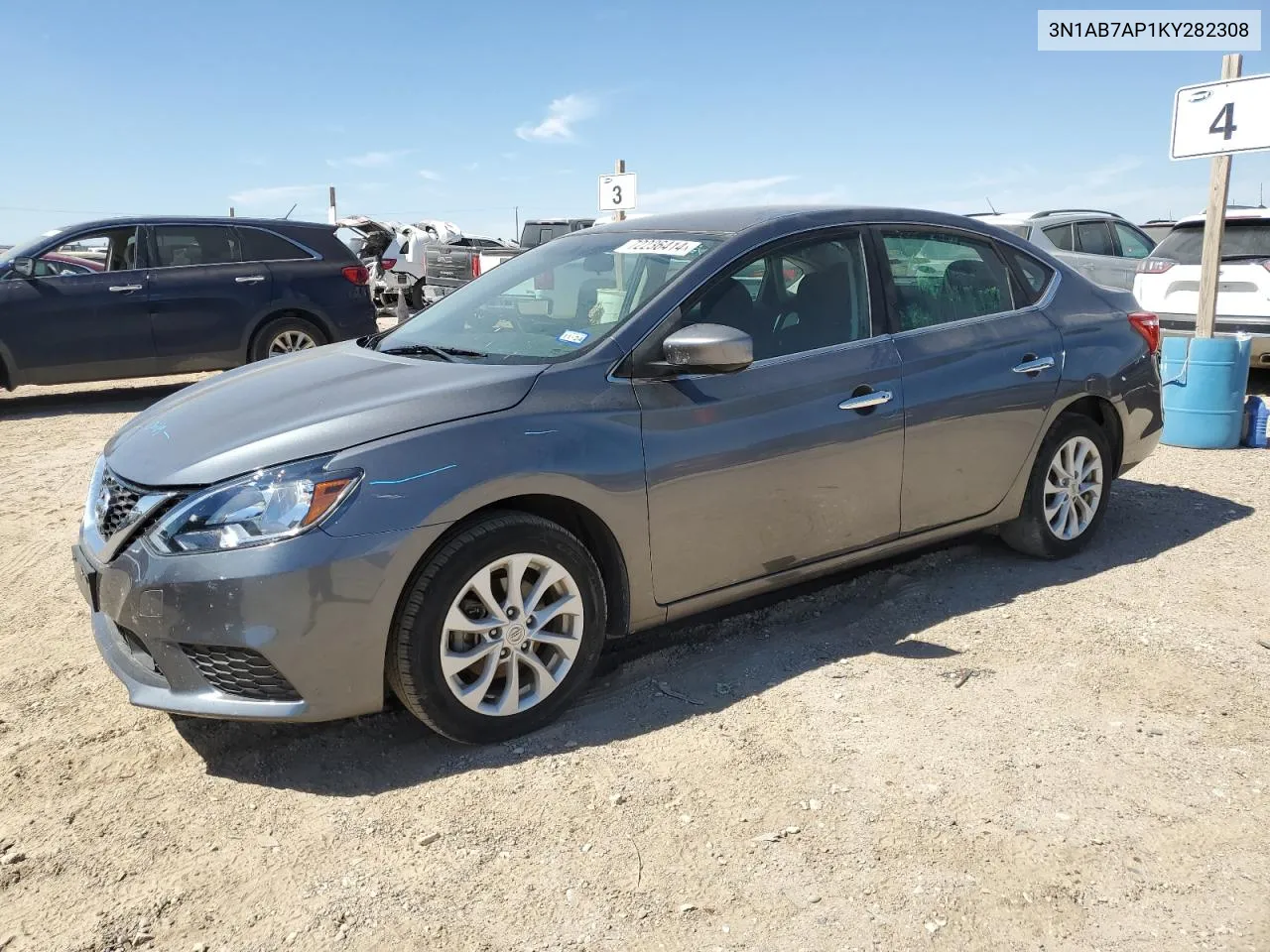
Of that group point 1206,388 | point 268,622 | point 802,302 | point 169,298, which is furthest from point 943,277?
point 169,298

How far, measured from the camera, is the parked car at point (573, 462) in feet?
9.62

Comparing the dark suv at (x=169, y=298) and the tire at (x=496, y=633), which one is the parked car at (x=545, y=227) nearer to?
the dark suv at (x=169, y=298)

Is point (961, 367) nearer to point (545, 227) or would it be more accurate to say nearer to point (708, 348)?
point (708, 348)

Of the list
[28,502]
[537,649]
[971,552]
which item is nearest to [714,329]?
[537,649]

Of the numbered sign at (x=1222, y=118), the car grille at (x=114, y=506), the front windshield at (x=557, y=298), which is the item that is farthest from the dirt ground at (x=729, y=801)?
the numbered sign at (x=1222, y=118)

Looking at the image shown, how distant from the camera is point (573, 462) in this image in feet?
10.7

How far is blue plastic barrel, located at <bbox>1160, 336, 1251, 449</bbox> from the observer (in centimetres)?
732

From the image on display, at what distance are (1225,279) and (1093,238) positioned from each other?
338cm

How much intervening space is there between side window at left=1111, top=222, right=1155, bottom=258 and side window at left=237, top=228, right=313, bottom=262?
9.25 meters

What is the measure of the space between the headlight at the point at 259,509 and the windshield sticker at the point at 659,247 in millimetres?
1549

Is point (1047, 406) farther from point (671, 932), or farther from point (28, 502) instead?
point (28, 502)

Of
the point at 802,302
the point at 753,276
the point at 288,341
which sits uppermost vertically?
the point at 753,276

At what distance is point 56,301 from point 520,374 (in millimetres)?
7777

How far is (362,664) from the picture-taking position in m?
2.98
